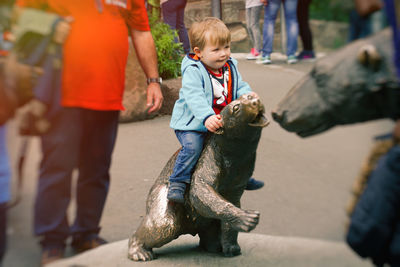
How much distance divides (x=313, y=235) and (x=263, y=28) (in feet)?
2.48

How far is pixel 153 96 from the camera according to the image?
1.92 meters

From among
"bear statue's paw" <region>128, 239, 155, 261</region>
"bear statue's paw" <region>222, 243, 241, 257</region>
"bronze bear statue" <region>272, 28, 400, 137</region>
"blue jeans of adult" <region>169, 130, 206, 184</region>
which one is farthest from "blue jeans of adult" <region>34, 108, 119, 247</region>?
"bear statue's paw" <region>222, 243, 241, 257</region>

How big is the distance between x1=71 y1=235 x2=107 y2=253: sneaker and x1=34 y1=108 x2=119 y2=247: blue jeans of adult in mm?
20

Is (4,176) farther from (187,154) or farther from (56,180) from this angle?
(187,154)

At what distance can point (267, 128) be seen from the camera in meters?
2.33

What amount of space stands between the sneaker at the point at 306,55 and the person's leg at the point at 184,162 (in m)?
0.92

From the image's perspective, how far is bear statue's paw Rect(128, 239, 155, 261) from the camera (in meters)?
2.59

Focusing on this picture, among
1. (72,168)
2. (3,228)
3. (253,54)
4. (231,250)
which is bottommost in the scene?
(231,250)

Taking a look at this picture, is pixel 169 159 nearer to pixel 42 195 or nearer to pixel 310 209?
pixel 310 209

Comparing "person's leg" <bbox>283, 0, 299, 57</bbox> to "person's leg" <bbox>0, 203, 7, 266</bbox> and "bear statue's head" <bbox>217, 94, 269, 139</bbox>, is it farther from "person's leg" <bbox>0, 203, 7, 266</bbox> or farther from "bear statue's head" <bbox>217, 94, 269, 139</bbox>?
"person's leg" <bbox>0, 203, 7, 266</bbox>

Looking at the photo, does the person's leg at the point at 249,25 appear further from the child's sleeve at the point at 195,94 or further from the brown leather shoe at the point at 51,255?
the brown leather shoe at the point at 51,255

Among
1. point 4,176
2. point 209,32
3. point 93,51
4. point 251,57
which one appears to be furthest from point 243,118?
point 4,176

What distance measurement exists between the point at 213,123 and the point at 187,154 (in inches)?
10.2

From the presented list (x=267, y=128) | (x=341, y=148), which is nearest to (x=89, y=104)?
(x=341, y=148)
